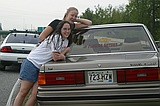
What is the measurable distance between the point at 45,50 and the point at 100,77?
1.08m

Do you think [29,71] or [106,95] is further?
[29,71]

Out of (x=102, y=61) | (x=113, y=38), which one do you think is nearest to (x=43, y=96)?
(x=102, y=61)

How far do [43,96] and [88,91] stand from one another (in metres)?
0.59

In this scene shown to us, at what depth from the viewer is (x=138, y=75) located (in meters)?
3.81

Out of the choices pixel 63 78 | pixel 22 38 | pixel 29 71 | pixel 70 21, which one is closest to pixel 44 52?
pixel 29 71

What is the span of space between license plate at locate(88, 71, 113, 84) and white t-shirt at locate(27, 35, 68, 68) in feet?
2.70

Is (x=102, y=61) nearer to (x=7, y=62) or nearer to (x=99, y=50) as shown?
(x=99, y=50)

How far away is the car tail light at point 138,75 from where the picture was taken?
12.4ft

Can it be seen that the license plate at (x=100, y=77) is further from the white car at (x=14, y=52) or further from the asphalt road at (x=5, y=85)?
the white car at (x=14, y=52)

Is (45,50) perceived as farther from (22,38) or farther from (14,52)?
(22,38)

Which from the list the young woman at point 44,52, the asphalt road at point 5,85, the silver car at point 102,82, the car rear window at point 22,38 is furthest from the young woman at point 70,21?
the car rear window at point 22,38

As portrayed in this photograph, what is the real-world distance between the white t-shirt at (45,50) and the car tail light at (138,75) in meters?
1.11

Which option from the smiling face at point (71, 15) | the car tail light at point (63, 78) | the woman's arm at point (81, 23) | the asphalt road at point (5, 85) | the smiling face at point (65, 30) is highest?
the smiling face at point (71, 15)

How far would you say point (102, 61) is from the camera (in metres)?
3.92
